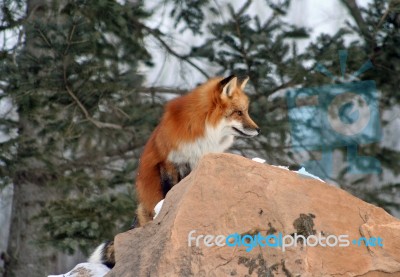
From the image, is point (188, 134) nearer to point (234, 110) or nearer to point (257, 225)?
point (234, 110)

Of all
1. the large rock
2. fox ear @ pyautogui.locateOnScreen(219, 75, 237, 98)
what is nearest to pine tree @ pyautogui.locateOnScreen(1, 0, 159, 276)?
fox ear @ pyautogui.locateOnScreen(219, 75, 237, 98)

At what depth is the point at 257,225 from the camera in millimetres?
4297

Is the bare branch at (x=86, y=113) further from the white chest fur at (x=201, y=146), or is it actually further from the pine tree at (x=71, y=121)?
the white chest fur at (x=201, y=146)

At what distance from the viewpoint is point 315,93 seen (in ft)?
34.8

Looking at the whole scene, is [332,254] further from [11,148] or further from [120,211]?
[11,148]

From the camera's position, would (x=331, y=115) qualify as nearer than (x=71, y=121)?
No

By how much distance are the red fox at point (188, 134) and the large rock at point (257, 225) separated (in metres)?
1.44

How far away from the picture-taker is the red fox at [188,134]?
19.8 ft

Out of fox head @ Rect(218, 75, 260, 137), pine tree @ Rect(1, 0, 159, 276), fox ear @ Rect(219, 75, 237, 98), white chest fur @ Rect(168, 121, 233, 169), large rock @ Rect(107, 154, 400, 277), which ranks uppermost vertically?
pine tree @ Rect(1, 0, 159, 276)

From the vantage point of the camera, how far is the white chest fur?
19.8 feet

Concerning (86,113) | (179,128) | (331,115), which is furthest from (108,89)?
(179,128)

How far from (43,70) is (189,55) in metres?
2.65

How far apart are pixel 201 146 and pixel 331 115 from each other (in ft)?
17.2

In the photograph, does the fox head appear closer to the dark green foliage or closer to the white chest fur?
the white chest fur
